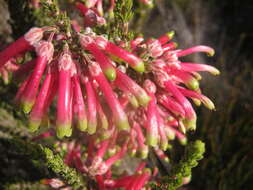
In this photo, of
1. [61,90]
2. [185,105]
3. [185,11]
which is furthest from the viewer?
[185,11]

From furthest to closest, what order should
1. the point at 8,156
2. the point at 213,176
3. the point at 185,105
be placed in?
the point at 213,176 → the point at 8,156 → the point at 185,105

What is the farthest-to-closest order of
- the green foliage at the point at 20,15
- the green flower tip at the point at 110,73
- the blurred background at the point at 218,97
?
the blurred background at the point at 218,97 < the green foliage at the point at 20,15 < the green flower tip at the point at 110,73

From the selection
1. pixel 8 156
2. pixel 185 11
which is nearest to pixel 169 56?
pixel 8 156

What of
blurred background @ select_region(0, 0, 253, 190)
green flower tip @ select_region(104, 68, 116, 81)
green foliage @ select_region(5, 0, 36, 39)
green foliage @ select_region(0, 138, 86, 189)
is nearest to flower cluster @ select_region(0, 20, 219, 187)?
green flower tip @ select_region(104, 68, 116, 81)

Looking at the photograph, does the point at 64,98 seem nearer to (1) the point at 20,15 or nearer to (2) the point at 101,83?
(2) the point at 101,83

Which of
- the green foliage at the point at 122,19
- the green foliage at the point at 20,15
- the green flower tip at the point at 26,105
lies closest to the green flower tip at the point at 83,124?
the green flower tip at the point at 26,105

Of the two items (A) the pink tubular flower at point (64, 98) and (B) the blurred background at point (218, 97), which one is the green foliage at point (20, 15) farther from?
(A) the pink tubular flower at point (64, 98)

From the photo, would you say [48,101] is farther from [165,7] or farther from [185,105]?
[165,7]

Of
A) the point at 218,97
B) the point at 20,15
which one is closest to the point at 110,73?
the point at 20,15
